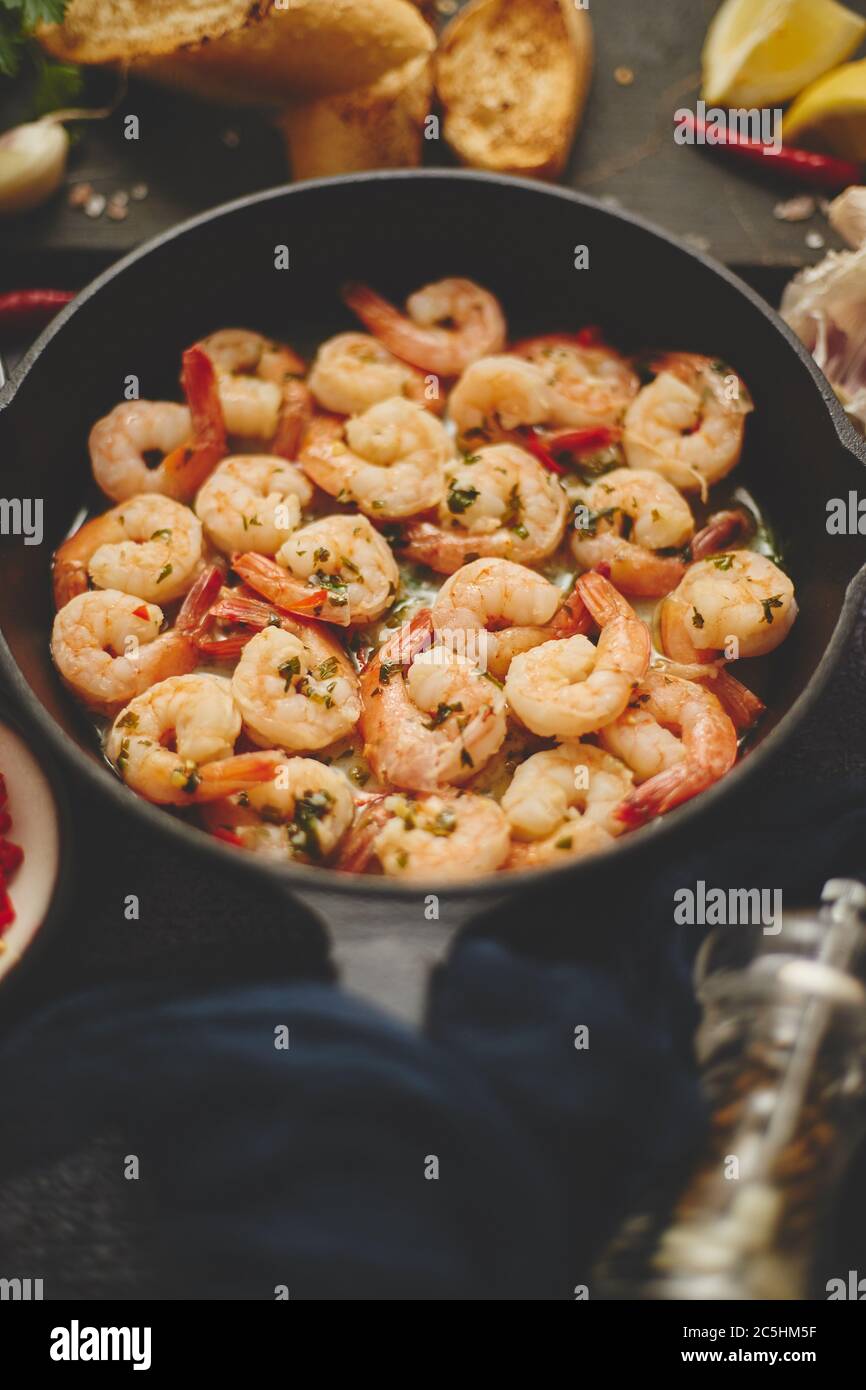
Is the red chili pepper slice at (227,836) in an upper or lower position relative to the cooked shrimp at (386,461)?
lower

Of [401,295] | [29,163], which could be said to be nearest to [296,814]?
[401,295]

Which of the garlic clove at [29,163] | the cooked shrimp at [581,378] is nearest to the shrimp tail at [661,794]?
the cooked shrimp at [581,378]

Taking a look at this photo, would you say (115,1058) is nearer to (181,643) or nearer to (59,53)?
(181,643)

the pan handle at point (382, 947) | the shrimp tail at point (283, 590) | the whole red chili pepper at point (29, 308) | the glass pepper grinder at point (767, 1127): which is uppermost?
the whole red chili pepper at point (29, 308)

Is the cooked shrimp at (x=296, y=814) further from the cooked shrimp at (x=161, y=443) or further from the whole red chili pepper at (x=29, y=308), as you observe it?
the whole red chili pepper at (x=29, y=308)

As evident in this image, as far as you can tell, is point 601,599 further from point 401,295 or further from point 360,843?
point 401,295
